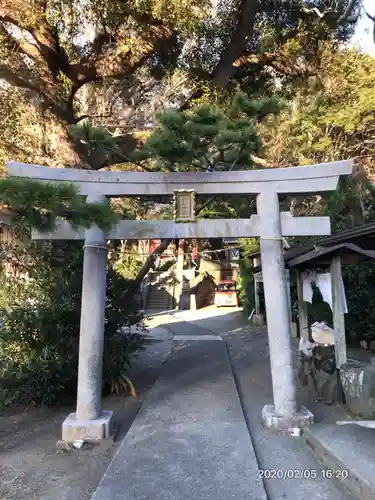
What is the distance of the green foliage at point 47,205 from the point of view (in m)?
3.11

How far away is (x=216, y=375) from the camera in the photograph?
812 centimetres

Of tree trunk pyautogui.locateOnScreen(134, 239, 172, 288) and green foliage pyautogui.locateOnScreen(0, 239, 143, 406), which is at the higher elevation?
tree trunk pyautogui.locateOnScreen(134, 239, 172, 288)

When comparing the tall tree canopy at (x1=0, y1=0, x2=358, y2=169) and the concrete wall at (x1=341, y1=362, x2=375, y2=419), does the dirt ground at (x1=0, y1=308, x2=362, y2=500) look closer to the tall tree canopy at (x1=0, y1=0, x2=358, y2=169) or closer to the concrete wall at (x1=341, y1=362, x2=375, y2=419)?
the concrete wall at (x1=341, y1=362, x2=375, y2=419)

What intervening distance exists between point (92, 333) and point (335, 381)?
380 cm

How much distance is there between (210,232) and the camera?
552 cm

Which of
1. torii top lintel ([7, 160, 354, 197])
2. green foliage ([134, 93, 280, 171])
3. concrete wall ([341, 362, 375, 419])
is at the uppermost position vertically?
green foliage ([134, 93, 280, 171])

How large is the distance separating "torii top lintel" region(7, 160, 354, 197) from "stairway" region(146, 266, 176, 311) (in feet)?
64.5

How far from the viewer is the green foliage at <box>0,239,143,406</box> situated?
6047 millimetres

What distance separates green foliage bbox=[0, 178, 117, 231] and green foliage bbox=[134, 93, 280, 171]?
1.76 meters

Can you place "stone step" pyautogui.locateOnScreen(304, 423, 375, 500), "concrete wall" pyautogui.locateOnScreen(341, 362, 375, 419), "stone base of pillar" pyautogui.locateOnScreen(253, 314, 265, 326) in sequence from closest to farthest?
"stone step" pyautogui.locateOnScreen(304, 423, 375, 500) < "concrete wall" pyautogui.locateOnScreen(341, 362, 375, 419) < "stone base of pillar" pyautogui.locateOnScreen(253, 314, 265, 326)

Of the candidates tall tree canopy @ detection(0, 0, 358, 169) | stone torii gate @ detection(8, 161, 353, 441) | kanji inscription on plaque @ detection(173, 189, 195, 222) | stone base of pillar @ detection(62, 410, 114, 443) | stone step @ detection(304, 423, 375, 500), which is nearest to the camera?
stone step @ detection(304, 423, 375, 500)

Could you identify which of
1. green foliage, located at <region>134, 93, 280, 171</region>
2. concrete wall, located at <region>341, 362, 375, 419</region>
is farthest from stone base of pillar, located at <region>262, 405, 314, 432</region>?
green foliage, located at <region>134, 93, 280, 171</region>

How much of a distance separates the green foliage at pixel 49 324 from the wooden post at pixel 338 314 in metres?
3.42
